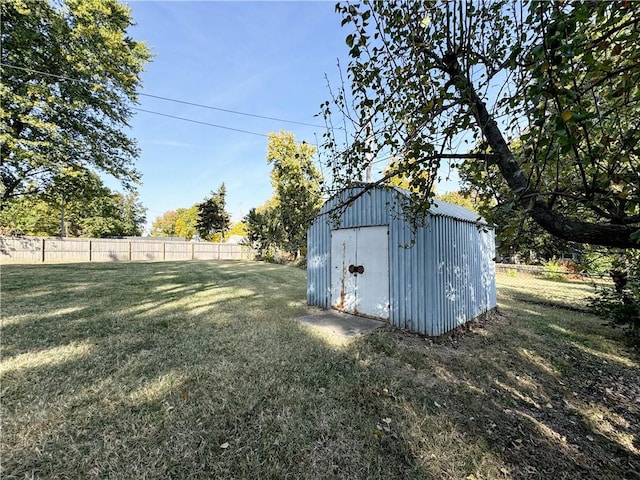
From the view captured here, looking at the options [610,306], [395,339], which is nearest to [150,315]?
[395,339]

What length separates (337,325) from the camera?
4.73 meters

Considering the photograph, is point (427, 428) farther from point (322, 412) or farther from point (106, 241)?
point (106, 241)

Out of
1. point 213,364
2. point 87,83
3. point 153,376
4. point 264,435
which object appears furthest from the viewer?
point 87,83

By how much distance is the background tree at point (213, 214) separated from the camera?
32781 mm

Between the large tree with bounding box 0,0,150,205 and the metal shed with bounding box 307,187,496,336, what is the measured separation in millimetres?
10831

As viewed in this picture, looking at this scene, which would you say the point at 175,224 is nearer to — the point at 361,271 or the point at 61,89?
the point at 61,89

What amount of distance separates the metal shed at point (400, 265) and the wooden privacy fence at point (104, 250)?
18.9 meters

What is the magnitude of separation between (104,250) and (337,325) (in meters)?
20.5

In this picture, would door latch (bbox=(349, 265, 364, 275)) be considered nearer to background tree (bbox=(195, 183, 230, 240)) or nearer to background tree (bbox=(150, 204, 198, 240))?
background tree (bbox=(195, 183, 230, 240))

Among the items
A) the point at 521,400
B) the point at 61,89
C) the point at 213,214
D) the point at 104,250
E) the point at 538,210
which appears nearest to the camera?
the point at 538,210

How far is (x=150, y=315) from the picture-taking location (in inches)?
202

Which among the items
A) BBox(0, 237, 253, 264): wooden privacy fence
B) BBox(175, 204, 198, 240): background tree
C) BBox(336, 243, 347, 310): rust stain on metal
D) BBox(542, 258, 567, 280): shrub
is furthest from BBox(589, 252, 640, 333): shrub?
BBox(175, 204, 198, 240): background tree

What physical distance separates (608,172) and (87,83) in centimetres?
1492

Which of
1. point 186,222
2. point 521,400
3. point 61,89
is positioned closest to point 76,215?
point 186,222
